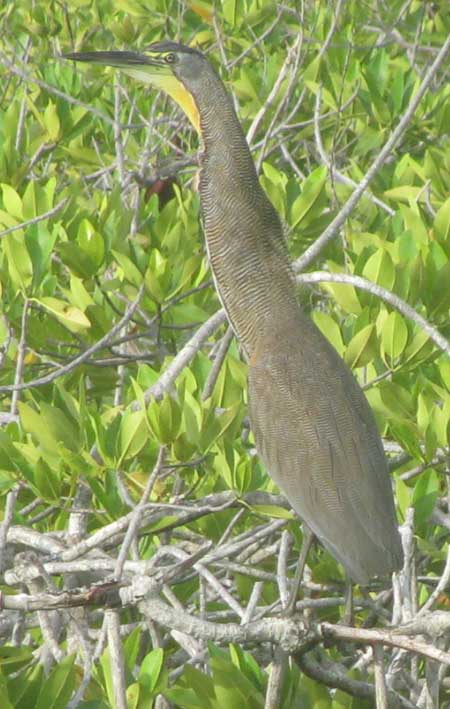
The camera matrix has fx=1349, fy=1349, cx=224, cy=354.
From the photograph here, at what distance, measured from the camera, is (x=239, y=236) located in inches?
165

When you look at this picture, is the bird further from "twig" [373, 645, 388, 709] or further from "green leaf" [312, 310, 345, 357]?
"twig" [373, 645, 388, 709]

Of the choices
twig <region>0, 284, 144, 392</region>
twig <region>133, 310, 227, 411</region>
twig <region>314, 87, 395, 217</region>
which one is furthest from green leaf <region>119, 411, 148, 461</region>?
twig <region>314, 87, 395, 217</region>

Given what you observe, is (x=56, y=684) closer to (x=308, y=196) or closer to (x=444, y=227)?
(x=444, y=227)

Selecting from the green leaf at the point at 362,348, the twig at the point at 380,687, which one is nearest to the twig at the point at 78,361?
the green leaf at the point at 362,348

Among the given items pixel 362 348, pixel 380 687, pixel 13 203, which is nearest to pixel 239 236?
pixel 362 348

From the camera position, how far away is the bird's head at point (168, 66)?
4.27m

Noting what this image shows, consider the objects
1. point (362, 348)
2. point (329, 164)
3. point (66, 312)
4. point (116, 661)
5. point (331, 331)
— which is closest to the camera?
point (116, 661)

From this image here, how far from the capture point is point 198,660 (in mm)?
3258

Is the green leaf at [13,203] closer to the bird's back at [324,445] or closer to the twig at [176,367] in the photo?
the twig at [176,367]

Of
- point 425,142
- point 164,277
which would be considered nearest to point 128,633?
point 164,277

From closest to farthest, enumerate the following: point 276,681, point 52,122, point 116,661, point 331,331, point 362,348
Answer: point 116,661 → point 276,681 → point 362,348 → point 331,331 → point 52,122

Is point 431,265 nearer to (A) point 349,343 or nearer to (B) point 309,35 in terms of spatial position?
(A) point 349,343

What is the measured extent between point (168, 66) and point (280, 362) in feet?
3.53

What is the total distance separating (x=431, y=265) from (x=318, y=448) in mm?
749
